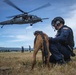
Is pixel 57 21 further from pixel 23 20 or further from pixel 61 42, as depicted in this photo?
pixel 23 20

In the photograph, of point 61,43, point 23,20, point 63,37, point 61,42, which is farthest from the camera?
point 23,20

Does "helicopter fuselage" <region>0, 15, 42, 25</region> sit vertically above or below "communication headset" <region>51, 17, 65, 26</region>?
above

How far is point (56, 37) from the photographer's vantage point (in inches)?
303

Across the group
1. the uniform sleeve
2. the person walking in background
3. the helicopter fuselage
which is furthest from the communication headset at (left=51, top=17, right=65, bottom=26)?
the helicopter fuselage

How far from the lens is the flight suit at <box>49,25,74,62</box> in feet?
25.2

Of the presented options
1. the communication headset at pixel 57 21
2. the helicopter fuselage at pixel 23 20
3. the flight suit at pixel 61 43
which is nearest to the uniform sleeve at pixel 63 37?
the flight suit at pixel 61 43

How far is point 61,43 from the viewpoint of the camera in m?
7.97

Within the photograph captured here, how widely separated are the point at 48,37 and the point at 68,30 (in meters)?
0.71

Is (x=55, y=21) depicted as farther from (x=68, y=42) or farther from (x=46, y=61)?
(x=46, y=61)

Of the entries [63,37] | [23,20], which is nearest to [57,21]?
[63,37]

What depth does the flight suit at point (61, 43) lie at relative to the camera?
768 cm

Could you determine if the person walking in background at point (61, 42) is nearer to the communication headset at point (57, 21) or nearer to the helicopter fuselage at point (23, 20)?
the communication headset at point (57, 21)

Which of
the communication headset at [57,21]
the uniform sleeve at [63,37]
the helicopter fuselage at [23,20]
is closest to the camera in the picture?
the uniform sleeve at [63,37]

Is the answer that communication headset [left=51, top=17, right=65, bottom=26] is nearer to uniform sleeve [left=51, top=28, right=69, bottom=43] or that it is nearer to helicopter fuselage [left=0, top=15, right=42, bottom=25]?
uniform sleeve [left=51, top=28, right=69, bottom=43]
